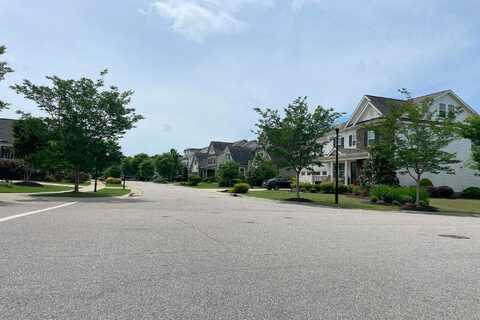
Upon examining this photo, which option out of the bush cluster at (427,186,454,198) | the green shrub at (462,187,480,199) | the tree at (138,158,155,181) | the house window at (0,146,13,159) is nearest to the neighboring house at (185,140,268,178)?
the tree at (138,158,155,181)

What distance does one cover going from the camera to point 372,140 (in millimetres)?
36375

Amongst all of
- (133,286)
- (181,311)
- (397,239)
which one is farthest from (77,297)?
(397,239)

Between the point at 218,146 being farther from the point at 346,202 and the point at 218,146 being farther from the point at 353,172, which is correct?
the point at 346,202

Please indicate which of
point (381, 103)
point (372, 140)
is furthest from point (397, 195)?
point (381, 103)

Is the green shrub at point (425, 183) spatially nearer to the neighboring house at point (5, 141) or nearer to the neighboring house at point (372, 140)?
the neighboring house at point (372, 140)

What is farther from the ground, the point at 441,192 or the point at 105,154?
the point at 105,154

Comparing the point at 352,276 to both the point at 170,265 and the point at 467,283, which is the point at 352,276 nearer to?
the point at 467,283

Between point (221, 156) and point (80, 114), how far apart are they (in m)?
55.4

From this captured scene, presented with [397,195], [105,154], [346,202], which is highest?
[105,154]

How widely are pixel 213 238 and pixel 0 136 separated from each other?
2457 inches

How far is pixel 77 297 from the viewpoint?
468cm

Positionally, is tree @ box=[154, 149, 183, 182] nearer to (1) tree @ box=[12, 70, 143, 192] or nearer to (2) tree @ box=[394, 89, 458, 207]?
(1) tree @ box=[12, 70, 143, 192]

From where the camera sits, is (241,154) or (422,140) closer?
(422,140)

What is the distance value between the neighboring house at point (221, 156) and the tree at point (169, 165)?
21.0 feet
